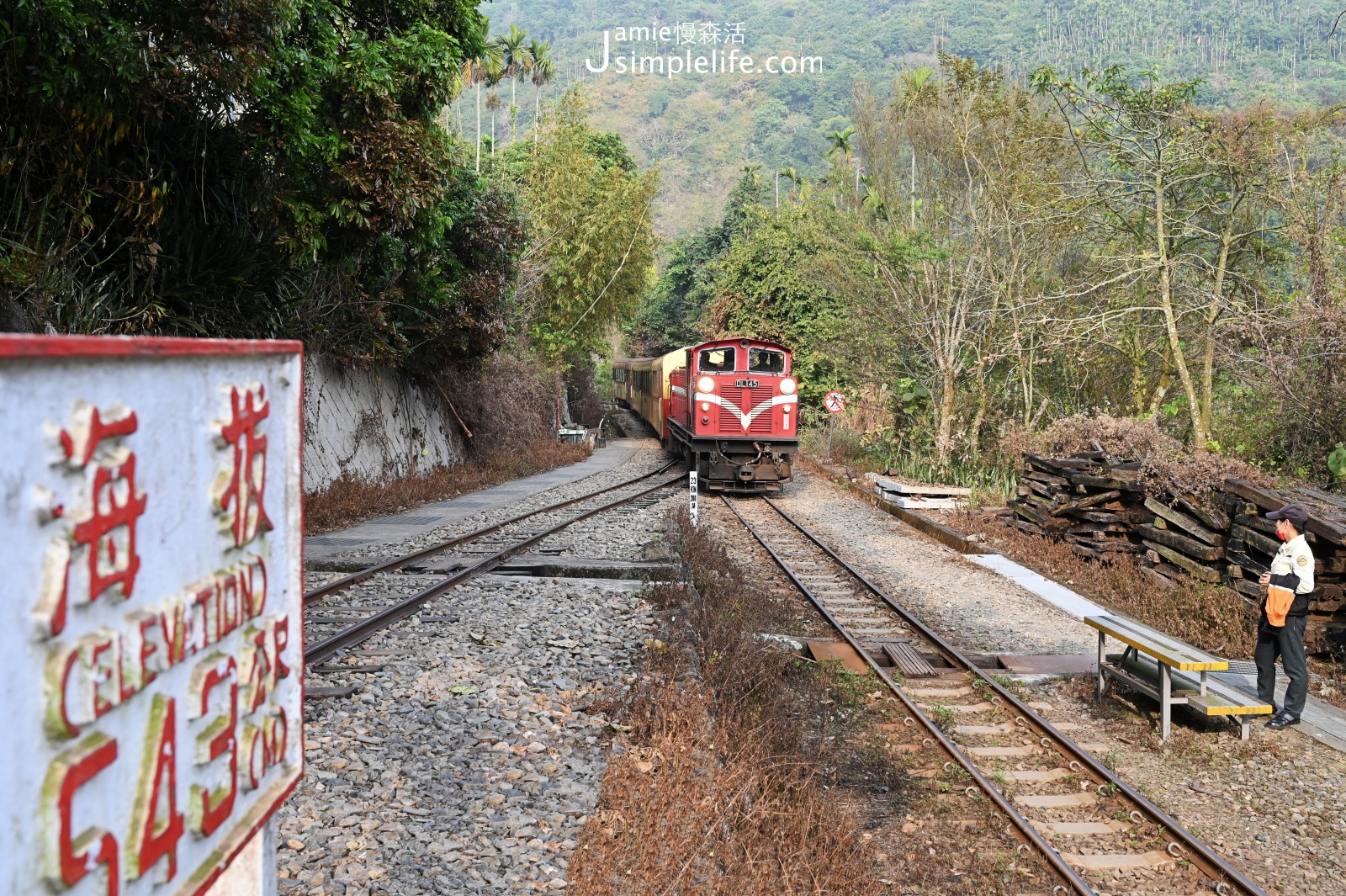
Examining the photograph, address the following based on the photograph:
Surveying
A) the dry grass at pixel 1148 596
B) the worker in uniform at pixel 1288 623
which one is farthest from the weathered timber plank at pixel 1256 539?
the worker in uniform at pixel 1288 623

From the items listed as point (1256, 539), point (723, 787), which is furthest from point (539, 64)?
point (723, 787)

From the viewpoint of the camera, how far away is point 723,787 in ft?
16.2

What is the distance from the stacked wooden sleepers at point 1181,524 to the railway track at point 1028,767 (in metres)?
3.22

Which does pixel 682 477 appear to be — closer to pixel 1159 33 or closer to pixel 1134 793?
pixel 1134 793

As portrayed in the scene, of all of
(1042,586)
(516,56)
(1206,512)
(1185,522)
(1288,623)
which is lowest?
(1042,586)

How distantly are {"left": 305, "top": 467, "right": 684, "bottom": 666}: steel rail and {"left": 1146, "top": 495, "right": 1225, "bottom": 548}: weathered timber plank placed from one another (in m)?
7.34

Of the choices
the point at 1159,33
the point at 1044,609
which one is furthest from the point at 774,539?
the point at 1159,33

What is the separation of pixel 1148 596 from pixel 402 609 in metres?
7.62

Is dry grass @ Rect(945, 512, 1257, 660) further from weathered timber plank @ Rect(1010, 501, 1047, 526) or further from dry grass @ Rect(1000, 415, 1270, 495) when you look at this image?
dry grass @ Rect(1000, 415, 1270, 495)

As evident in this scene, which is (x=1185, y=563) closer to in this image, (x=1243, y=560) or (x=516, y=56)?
(x=1243, y=560)

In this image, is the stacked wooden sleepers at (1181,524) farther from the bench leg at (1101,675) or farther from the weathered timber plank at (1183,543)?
the bench leg at (1101,675)

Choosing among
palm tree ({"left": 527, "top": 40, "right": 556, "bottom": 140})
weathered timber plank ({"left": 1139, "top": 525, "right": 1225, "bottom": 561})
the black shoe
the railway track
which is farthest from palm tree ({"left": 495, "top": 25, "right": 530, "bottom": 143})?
the black shoe

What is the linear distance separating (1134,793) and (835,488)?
1610 cm

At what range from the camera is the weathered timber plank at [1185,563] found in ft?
33.8
